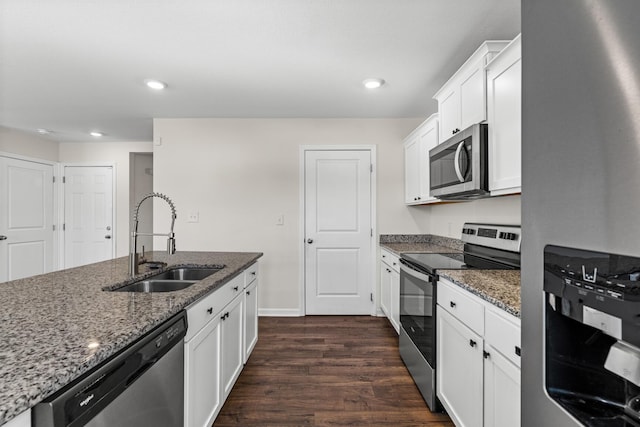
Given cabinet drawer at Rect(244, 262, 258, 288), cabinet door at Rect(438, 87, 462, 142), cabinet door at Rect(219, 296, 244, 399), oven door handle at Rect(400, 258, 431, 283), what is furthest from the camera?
cabinet drawer at Rect(244, 262, 258, 288)

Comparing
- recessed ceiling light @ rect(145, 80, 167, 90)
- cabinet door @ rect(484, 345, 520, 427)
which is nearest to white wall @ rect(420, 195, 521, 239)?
cabinet door @ rect(484, 345, 520, 427)

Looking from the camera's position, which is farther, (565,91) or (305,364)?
(305,364)

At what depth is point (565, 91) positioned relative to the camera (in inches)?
25.2

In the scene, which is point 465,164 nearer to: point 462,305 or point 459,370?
point 462,305

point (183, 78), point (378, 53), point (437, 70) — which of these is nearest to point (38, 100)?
point (183, 78)

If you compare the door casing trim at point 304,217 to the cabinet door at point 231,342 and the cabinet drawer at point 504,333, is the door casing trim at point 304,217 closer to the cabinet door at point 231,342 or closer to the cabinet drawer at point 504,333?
the cabinet door at point 231,342

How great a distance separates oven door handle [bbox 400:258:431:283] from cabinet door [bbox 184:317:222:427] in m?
1.24

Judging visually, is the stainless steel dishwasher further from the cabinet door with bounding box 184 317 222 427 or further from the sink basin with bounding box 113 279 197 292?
the sink basin with bounding box 113 279 197 292

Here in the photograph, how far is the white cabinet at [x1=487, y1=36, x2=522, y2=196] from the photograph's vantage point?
5.09ft

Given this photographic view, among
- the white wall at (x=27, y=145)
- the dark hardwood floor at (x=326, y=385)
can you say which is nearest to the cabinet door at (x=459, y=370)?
the dark hardwood floor at (x=326, y=385)

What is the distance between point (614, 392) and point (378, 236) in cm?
311

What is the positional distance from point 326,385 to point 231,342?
2.48 ft

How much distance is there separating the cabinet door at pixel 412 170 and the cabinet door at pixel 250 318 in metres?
1.87

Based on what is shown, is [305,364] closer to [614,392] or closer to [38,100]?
[614,392]
